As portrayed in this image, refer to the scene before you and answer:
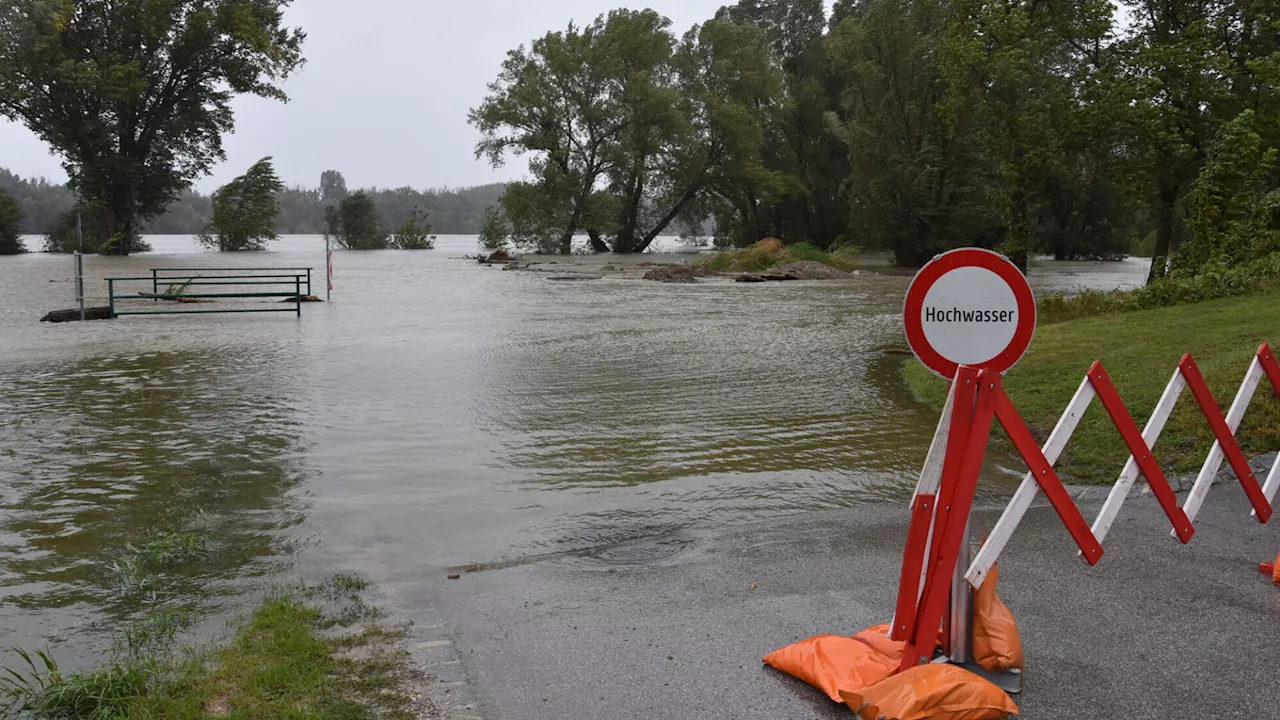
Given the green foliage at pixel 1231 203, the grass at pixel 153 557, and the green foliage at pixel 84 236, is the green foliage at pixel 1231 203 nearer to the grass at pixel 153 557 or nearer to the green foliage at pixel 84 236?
the grass at pixel 153 557

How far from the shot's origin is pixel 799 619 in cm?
473

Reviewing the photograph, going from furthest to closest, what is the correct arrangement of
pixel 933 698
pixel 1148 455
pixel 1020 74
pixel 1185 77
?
pixel 1020 74
pixel 1185 77
pixel 1148 455
pixel 933 698

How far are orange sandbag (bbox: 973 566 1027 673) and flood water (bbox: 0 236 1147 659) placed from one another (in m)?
2.73

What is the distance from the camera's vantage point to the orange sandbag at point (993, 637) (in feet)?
13.2

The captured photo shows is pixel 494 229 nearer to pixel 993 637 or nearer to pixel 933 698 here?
pixel 993 637

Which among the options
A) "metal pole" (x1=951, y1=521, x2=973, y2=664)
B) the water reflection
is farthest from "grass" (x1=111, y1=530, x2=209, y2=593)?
"metal pole" (x1=951, y1=521, x2=973, y2=664)

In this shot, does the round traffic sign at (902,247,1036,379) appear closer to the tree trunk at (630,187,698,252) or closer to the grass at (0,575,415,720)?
the grass at (0,575,415,720)

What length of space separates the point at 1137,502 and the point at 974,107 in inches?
1153

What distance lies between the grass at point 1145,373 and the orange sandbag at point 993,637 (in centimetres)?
384

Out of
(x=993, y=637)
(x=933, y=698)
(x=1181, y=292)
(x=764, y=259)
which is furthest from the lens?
(x=764, y=259)

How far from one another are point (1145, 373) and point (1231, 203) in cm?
1168

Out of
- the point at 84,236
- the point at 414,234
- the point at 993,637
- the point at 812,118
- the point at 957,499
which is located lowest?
the point at 993,637

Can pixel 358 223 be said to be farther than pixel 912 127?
Yes


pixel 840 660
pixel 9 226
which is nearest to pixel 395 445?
pixel 840 660
